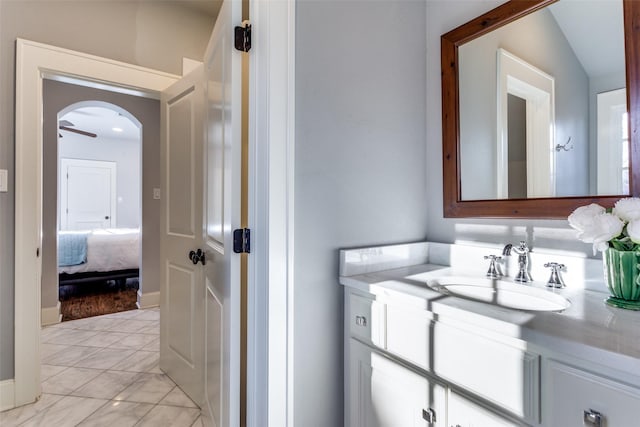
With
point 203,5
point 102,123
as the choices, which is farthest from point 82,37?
point 102,123

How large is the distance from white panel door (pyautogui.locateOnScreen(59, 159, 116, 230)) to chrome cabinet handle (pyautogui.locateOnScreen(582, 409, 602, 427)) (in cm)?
824

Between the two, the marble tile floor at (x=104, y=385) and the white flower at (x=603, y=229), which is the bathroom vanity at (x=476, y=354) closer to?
the white flower at (x=603, y=229)

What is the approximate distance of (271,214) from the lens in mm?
1059

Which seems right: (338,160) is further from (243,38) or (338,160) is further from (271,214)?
(243,38)

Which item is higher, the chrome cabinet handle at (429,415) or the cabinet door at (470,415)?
the cabinet door at (470,415)

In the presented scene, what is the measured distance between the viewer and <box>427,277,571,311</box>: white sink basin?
1.03m

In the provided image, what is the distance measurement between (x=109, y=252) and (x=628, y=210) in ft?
16.3

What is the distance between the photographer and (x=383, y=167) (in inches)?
54.9

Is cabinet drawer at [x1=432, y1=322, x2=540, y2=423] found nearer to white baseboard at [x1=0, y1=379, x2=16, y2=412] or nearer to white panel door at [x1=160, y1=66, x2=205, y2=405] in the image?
white panel door at [x1=160, y1=66, x2=205, y2=405]

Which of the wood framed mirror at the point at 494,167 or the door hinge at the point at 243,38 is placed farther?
the door hinge at the point at 243,38

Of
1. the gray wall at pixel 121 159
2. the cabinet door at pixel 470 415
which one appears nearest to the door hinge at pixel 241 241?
the cabinet door at pixel 470 415

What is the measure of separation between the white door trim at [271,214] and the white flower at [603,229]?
33.4 inches

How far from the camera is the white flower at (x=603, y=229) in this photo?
2.82 ft

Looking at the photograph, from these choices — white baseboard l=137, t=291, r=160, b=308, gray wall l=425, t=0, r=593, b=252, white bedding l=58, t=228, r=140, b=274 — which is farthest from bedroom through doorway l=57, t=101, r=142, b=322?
gray wall l=425, t=0, r=593, b=252
